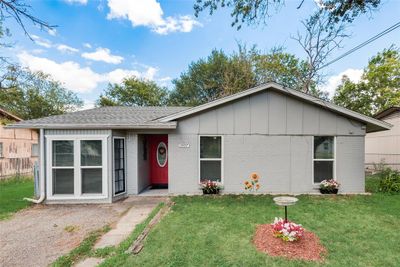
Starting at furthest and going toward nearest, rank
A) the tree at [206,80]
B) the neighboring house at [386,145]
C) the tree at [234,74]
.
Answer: the tree at [206,80] → the tree at [234,74] → the neighboring house at [386,145]

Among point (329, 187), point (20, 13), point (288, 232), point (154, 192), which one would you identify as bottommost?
point (154, 192)

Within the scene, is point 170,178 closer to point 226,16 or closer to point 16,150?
point 226,16

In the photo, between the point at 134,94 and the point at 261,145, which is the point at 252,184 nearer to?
the point at 261,145

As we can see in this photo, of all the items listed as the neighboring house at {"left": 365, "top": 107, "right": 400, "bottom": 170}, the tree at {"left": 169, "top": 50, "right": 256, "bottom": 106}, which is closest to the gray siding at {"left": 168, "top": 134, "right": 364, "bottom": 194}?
the neighboring house at {"left": 365, "top": 107, "right": 400, "bottom": 170}

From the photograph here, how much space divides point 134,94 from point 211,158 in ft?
76.5

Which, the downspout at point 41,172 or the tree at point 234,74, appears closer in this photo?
the downspout at point 41,172

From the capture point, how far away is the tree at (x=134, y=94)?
28.0 meters

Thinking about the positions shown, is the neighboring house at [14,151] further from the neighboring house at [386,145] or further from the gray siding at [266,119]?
the neighboring house at [386,145]

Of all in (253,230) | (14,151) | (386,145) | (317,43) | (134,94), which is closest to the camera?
(253,230)

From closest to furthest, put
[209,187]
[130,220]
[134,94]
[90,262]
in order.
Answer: [90,262], [130,220], [209,187], [134,94]

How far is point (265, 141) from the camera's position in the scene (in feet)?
24.2

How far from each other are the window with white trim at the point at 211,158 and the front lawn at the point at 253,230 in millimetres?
895

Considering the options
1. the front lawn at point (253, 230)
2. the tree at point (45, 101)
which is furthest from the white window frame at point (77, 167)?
the tree at point (45, 101)

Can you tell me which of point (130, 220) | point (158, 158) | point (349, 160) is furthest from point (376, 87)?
point (130, 220)
